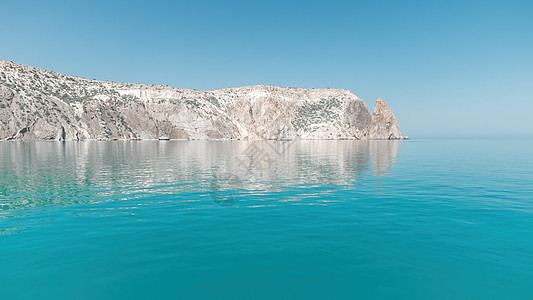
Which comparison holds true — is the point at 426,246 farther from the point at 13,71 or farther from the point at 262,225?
the point at 13,71

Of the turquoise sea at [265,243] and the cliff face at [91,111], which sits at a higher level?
the cliff face at [91,111]

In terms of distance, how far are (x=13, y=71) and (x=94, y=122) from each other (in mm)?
49651

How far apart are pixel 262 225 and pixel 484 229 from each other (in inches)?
429

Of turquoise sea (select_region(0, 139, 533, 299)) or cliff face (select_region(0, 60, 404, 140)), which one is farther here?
cliff face (select_region(0, 60, 404, 140))

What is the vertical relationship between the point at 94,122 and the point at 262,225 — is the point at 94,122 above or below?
above

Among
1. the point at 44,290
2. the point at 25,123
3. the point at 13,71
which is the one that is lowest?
the point at 44,290

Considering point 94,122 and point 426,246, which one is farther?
point 94,122

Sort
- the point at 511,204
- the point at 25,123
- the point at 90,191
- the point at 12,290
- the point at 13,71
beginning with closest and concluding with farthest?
the point at 12,290 < the point at 511,204 < the point at 90,191 < the point at 25,123 < the point at 13,71

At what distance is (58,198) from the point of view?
21.2 meters

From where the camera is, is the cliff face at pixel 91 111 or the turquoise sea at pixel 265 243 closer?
the turquoise sea at pixel 265 243

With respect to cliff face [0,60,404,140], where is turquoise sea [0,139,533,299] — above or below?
below

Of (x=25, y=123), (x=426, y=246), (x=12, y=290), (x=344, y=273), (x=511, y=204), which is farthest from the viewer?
(x=25, y=123)

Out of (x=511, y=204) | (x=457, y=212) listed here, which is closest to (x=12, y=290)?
(x=457, y=212)

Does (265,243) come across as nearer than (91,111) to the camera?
Yes
